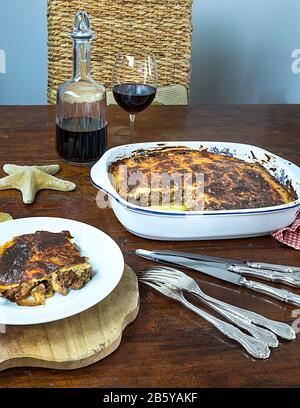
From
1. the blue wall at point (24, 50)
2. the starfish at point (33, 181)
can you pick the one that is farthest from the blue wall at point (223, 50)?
the starfish at point (33, 181)

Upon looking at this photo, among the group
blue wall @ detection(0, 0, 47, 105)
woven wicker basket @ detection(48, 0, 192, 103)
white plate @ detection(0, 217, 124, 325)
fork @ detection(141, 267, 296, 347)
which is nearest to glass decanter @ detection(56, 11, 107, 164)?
white plate @ detection(0, 217, 124, 325)

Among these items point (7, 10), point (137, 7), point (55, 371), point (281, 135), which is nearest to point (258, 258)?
point (55, 371)

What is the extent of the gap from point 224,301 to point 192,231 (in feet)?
0.55

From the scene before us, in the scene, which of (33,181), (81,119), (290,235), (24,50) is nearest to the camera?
(290,235)

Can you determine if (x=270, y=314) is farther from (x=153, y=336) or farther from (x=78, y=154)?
(x=78, y=154)

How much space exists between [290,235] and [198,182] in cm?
19

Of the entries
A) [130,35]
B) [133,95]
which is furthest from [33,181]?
[130,35]

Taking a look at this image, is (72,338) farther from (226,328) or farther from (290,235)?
(290,235)

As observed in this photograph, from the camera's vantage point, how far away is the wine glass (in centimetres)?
133

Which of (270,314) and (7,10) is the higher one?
(7,10)

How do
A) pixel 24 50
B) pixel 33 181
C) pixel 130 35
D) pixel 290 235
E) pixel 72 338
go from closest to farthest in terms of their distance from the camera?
1. pixel 72 338
2. pixel 290 235
3. pixel 33 181
4. pixel 130 35
5. pixel 24 50

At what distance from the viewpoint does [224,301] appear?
86 cm

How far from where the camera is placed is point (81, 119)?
129cm

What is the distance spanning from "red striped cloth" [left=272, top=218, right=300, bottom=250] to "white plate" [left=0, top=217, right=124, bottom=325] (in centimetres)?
31
